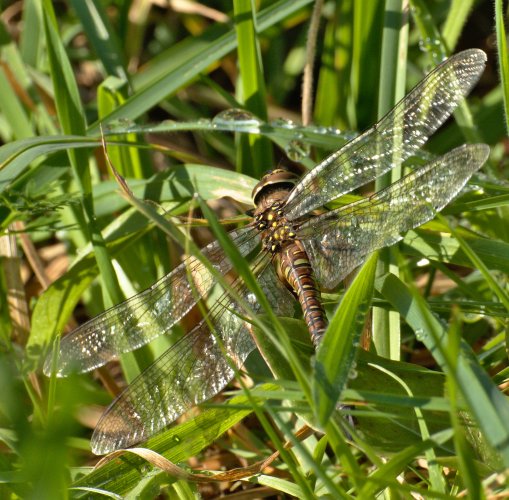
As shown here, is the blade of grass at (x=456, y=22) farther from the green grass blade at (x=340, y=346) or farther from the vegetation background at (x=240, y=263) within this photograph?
the green grass blade at (x=340, y=346)

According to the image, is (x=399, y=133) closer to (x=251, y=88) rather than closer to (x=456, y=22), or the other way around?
(x=251, y=88)

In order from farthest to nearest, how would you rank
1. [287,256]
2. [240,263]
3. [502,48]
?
[287,256], [502,48], [240,263]

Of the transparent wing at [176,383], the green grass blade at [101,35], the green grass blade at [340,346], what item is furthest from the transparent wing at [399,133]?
the green grass blade at [101,35]

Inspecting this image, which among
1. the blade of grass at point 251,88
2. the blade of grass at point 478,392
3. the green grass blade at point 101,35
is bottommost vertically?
the blade of grass at point 478,392

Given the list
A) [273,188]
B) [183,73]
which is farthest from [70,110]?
[273,188]

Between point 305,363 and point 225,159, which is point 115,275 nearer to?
point 305,363

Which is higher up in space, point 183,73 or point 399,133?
point 183,73
